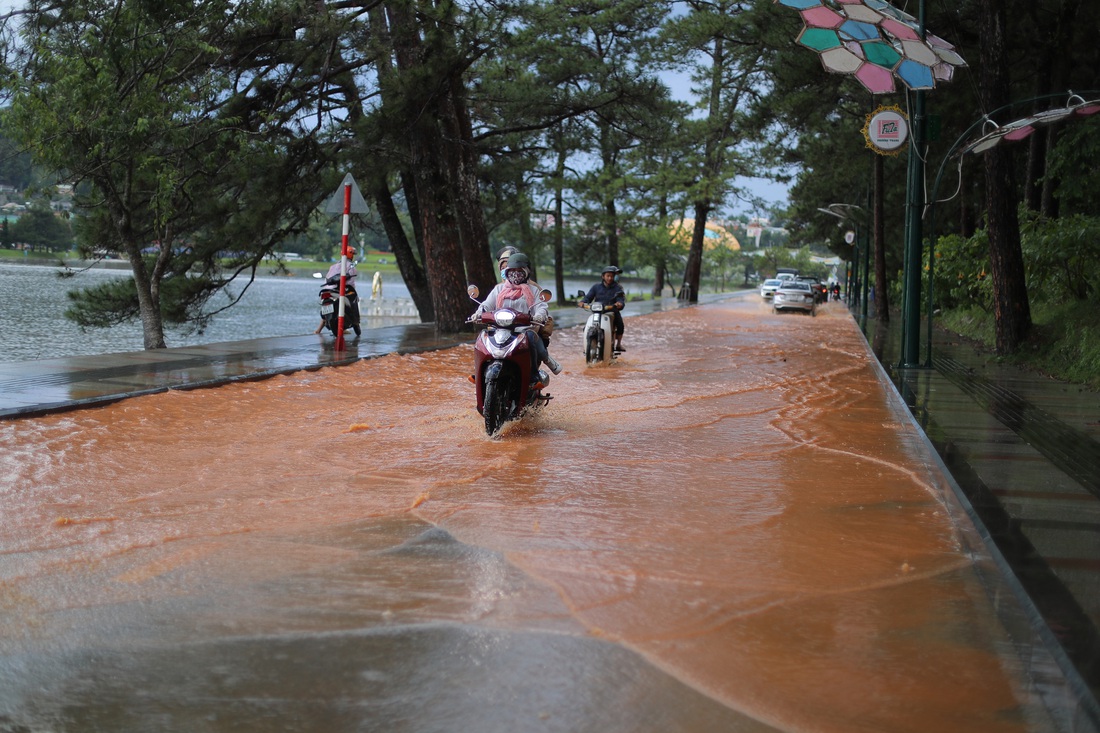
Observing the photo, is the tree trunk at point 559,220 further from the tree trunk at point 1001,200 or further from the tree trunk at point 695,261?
the tree trunk at point 1001,200

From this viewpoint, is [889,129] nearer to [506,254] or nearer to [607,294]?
[607,294]

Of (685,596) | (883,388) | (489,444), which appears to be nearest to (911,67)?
(883,388)

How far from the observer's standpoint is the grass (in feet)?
46.1

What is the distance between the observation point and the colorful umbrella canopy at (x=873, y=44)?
13234 millimetres

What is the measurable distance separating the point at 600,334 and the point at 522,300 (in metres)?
6.38

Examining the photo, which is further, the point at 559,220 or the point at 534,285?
the point at 559,220

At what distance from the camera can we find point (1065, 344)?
50.1 ft

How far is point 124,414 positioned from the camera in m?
10.1

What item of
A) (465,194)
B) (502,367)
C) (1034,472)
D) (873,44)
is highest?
(873,44)

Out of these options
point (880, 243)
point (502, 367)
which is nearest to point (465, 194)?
point (502, 367)

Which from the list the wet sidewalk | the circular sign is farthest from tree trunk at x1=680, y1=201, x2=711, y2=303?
the wet sidewalk

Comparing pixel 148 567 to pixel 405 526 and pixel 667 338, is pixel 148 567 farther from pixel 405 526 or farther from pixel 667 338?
pixel 667 338

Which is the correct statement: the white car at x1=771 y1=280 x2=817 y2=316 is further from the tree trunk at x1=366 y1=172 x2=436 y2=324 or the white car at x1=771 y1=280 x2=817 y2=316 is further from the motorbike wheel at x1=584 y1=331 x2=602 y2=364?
the motorbike wheel at x1=584 y1=331 x2=602 y2=364

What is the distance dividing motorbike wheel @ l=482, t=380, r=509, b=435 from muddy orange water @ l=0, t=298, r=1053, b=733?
0.15m
